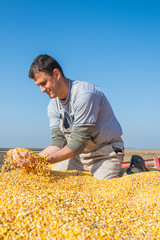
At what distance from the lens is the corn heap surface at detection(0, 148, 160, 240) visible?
157 centimetres

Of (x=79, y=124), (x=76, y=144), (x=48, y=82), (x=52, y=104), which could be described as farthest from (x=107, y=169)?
(x=48, y=82)

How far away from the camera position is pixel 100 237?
1510mm

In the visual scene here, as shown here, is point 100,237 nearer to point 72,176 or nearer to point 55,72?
point 72,176

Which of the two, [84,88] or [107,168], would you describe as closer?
[84,88]

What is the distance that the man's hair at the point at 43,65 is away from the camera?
2945mm

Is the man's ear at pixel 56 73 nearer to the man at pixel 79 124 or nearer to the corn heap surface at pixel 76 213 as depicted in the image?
the man at pixel 79 124

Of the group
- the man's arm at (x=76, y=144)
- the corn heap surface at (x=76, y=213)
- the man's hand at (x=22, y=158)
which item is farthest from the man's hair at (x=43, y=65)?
the corn heap surface at (x=76, y=213)

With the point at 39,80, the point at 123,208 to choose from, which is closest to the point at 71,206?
the point at 123,208

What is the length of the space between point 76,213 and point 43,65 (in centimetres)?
189

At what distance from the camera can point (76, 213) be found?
69.6 inches

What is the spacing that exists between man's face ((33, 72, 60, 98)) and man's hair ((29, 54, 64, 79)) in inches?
1.8

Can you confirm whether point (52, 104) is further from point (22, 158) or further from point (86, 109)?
point (22, 158)

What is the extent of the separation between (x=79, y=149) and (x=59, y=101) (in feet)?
2.77

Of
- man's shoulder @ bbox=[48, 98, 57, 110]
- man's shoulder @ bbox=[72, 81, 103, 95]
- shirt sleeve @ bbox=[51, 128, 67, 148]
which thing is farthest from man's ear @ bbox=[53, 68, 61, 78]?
shirt sleeve @ bbox=[51, 128, 67, 148]
